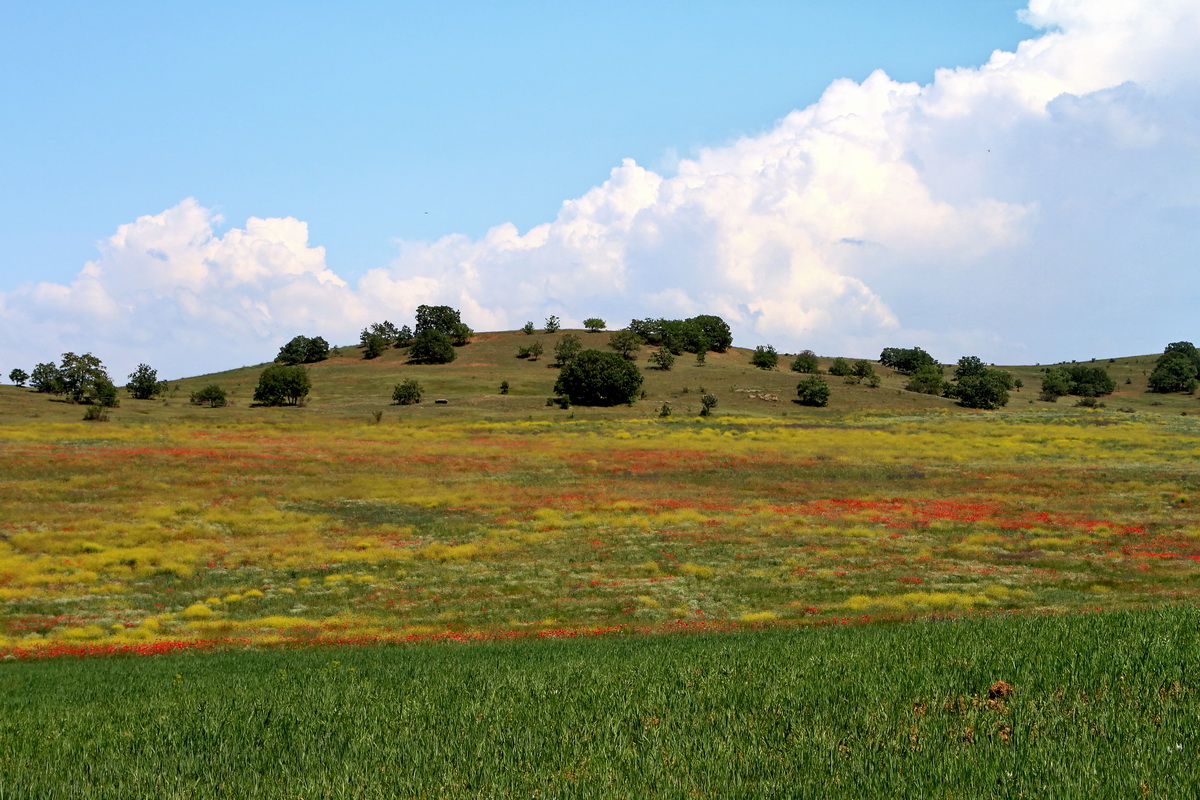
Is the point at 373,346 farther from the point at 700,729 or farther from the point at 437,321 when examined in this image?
the point at 700,729

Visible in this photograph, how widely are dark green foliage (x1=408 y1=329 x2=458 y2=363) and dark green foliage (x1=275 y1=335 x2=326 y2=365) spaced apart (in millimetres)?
24167

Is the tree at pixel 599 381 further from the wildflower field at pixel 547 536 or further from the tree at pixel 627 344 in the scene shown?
the wildflower field at pixel 547 536

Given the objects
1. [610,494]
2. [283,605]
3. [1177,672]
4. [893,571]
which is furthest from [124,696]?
[610,494]

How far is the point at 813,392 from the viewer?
425 feet

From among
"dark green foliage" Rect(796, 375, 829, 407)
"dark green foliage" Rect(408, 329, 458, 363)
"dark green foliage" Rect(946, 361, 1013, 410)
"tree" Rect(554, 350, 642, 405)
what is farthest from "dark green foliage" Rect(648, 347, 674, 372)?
"dark green foliage" Rect(946, 361, 1013, 410)

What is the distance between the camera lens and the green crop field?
7418 millimetres

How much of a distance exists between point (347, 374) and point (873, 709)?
162 meters

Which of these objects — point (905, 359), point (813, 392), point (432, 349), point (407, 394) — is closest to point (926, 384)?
point (813, 392)

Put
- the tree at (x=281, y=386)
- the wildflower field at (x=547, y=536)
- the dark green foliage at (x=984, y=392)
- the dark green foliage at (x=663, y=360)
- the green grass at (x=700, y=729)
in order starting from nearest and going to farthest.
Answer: the green grass at (x=700, y=729) < the wildflower field at (x=547, y=536) < the tree at (x=281, y=386) < the dark green foliage at (x=984, y=392) < the dark green foliage at (x=663, y=360)

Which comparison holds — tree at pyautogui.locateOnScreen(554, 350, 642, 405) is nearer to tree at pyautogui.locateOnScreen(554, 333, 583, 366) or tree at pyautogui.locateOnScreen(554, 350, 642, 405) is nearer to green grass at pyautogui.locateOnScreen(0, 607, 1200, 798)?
tree at pyautogui.locateOnScreen(554, 333, 583, 366)

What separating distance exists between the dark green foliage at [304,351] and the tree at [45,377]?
64.3 metres

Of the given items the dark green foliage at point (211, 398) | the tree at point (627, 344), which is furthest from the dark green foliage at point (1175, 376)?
the dark green foliage at point (211, 398)

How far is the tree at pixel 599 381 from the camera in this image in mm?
122812

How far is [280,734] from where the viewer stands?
29.0ft
